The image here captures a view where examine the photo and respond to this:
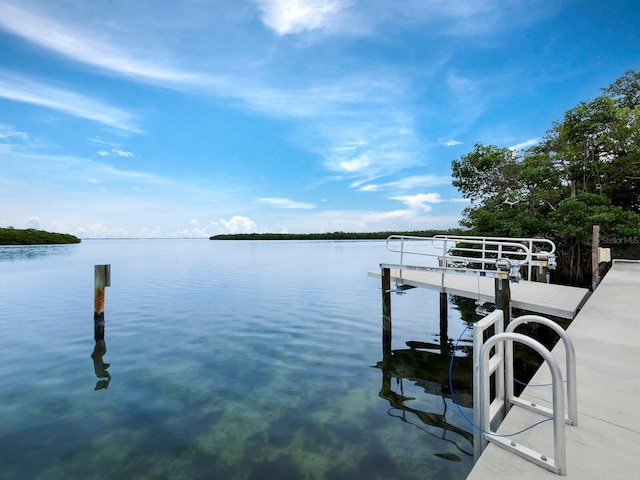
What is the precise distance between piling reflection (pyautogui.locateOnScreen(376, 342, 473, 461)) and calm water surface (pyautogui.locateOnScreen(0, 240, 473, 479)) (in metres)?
0.03

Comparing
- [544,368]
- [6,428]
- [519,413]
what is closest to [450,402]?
[544,368]

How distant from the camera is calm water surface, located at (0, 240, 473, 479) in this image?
4.26 meters

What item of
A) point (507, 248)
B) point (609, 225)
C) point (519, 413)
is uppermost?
point (609, 225)

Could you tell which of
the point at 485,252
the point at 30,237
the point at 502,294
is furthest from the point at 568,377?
the point at 30,237

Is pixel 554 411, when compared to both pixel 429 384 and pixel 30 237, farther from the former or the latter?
pixel 30 237

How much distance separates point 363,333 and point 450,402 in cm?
441

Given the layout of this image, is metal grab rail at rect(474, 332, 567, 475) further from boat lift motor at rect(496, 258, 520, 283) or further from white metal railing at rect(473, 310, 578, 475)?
boat lift motor at rect(496, 258, 520, 283)

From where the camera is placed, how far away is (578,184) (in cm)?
2052

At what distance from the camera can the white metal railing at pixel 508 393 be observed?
7.85 ft

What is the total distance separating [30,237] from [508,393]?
11265 cm

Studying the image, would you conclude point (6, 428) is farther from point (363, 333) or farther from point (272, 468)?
point (363, 333)

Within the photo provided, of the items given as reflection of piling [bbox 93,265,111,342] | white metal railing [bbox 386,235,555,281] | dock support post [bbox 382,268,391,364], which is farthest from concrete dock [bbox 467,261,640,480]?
reflection of piling [bbox 93,265,111,342]

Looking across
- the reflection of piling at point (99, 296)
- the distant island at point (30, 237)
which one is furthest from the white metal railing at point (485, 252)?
the distant island at point (30, 237)

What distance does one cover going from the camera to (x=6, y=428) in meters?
4.96
